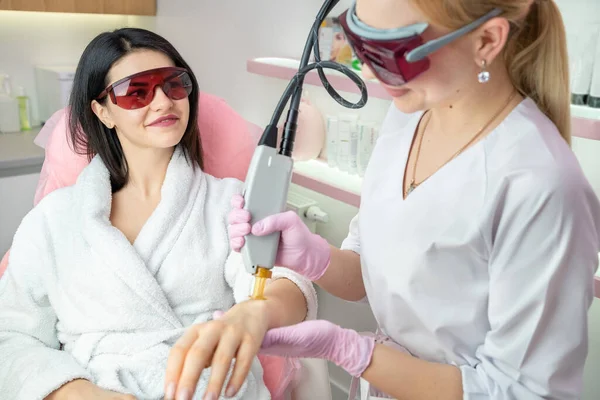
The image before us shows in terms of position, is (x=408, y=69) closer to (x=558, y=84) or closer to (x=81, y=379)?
(x=558, y=84)

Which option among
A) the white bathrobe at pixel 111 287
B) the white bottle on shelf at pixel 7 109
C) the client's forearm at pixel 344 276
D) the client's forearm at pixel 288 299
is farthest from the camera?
the white bottle on shelf at pixel 7 109

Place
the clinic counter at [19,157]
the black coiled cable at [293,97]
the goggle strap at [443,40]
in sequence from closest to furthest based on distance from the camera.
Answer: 1. the goggle strap at [443,40]
2. the black coiled cable at [293,97]
3. the clinic counter at [19,157]

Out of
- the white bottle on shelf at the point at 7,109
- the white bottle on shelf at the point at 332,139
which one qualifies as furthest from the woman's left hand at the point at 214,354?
the white bottle on shelf at the point at 7,109

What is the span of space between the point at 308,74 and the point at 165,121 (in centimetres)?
66

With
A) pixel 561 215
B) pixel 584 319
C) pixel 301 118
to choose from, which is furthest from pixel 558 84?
pixel 301 118

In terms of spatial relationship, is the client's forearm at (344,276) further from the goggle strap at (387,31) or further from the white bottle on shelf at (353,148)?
the white bottle on shelf at (353,148)

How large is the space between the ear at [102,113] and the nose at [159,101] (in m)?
0.17

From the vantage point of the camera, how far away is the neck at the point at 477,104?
0.91m

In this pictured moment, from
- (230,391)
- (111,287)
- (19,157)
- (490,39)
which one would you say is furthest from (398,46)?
(19,157)

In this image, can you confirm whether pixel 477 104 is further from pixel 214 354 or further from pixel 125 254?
pixel 125 254

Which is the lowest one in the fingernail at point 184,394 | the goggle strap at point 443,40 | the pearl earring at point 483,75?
the fingernail at point 184,394

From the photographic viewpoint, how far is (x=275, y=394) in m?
1.52

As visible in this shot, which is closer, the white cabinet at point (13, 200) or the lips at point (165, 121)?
the lips at point (165, 121)

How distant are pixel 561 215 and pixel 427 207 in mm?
237
